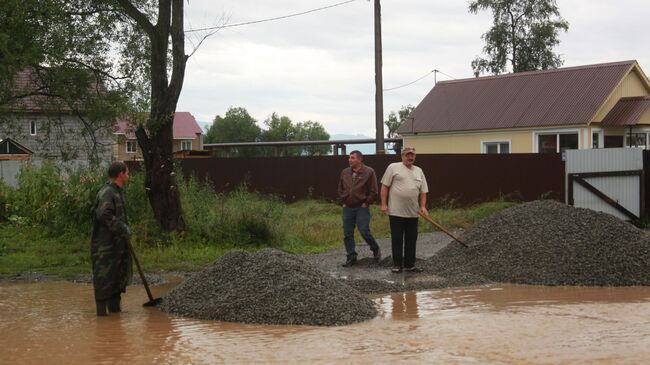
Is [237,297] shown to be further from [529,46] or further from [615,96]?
[529,46]

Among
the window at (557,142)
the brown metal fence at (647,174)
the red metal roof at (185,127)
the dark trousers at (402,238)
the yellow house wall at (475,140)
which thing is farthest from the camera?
the red metal roof at (185,127)

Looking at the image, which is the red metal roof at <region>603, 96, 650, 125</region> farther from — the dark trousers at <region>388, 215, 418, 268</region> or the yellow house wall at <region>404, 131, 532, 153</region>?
the dark trousers at <region>388, 215, 418, 268</region>

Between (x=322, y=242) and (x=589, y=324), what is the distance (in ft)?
29.4

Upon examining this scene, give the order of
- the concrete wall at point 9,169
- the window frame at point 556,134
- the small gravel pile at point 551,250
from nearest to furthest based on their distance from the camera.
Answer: the small gravel pile at point 551,250
the concrete wall at point 9,169
the window frame at point 556,134

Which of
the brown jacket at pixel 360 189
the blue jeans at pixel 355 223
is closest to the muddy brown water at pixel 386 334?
the blue jeans at pixel 355 223

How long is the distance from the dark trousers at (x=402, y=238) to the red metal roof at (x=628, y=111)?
20.2 metres

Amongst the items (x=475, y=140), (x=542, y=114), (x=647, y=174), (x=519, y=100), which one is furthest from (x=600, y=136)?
(x=647, y=174)

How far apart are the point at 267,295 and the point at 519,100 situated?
85.6ft

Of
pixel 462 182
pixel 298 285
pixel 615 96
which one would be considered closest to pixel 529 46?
pixel 615 96

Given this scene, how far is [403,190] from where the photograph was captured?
1225 cm

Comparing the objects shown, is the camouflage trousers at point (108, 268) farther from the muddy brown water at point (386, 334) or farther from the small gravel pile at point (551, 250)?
the small gravel pile at point (551, 250)

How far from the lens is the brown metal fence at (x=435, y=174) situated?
74.5ft

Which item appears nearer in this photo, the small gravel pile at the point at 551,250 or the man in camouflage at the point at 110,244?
the man in camouflage at the point at 110,244

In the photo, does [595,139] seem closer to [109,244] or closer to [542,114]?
[542,114]
